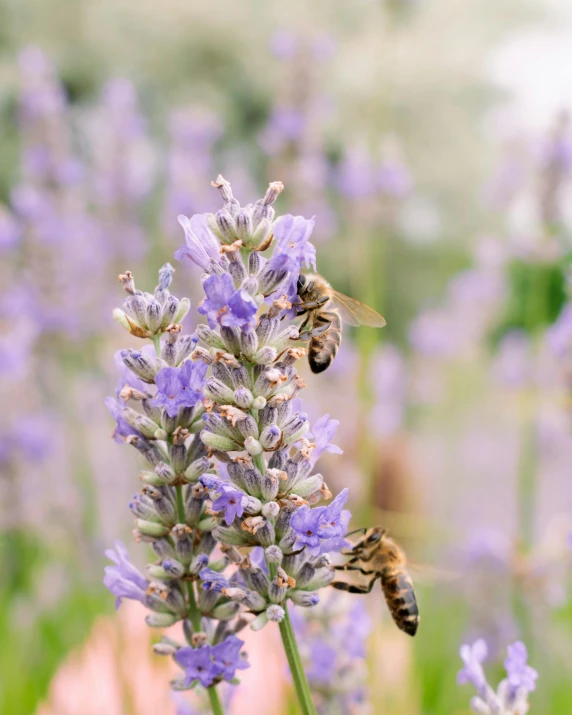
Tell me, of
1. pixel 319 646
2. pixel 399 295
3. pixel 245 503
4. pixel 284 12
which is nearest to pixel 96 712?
pixel 319 646

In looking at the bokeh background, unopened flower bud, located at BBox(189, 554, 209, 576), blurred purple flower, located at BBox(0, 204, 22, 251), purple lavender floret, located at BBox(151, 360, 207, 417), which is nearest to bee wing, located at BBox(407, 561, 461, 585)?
the bokeh background

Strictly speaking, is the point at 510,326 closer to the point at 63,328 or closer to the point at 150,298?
the point at 63,328

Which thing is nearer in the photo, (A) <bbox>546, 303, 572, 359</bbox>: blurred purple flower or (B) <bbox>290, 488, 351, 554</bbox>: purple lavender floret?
(B) <bbox>290, 488, 351, 554</bbox>: purple lavender floret

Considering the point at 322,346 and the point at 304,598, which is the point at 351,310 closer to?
the point at 322,346

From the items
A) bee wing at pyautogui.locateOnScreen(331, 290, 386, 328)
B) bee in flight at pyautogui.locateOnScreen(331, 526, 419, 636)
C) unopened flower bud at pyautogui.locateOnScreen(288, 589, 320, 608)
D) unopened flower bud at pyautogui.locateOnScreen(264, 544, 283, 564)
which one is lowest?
bee in flight at pyautogui.locateOnScreen(331, 526, 419, 636)

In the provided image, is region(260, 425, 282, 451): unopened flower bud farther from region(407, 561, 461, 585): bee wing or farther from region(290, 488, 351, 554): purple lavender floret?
region(407, 561, 461, 585): bee wing

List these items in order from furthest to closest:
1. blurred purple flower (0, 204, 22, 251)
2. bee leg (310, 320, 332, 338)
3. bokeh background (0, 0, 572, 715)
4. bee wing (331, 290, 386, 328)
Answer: blurred purple flower (0, 204, 22, 251) < bokeh background (0, 0, 572, 715) < bee wing (331, 290, 386, 328) < bee leg (310, 320, 332, 338)

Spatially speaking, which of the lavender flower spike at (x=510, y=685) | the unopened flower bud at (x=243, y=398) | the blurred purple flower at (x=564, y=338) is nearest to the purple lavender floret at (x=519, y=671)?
the lavender flower spike at (x=510, y=685)
